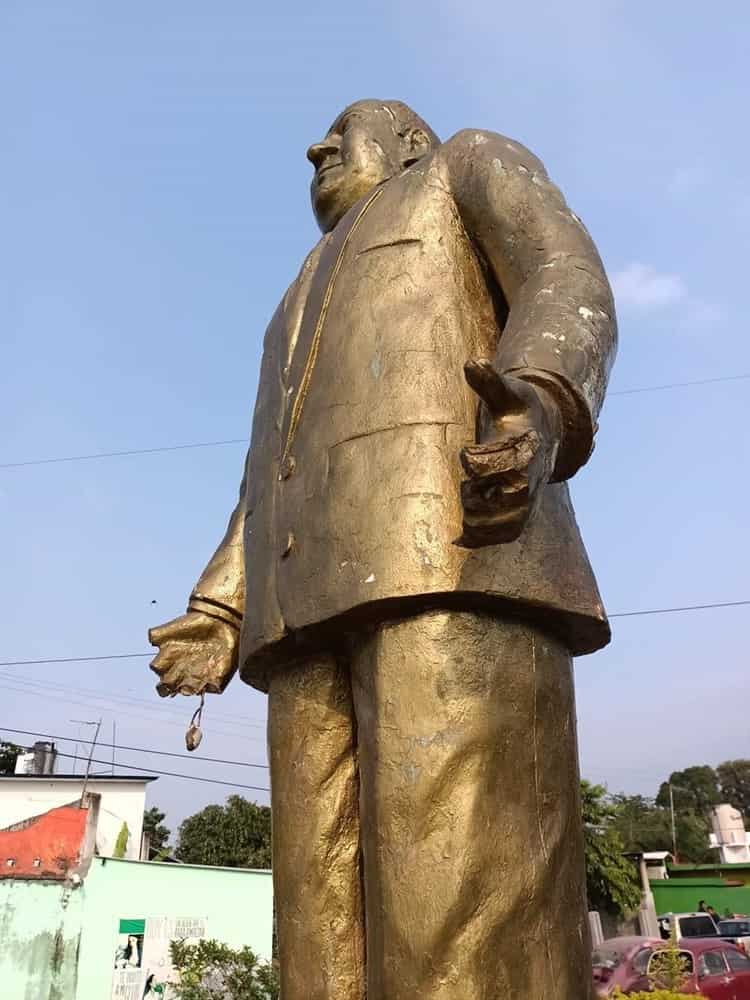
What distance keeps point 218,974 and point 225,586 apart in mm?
12480

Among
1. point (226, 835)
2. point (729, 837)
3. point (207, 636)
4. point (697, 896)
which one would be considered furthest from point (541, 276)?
point (729, 837)

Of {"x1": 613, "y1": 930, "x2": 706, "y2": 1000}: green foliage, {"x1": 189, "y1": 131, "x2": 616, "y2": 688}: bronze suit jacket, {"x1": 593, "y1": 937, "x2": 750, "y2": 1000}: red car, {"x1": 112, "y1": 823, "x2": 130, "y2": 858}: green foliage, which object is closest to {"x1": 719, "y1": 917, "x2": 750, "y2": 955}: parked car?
{"x1": 593, "y1": 937, "x2": 750, "y2": 1000}: red car

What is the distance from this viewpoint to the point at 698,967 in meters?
16.2

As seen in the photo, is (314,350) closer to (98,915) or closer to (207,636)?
(207,636)

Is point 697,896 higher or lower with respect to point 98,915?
higher

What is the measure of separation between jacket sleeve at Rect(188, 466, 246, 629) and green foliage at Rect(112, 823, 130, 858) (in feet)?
69.9

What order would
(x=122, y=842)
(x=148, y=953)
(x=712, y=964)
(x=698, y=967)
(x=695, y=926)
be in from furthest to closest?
(x=695, y=926) < (x=122, y=842) < (x=712, y=964) < (x=698, y=967) < (x=148, y=953)

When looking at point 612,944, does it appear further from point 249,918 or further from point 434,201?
point 434,201

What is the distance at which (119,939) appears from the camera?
13.8 meters

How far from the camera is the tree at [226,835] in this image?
3541 cm

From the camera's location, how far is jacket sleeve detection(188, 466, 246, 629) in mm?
2805

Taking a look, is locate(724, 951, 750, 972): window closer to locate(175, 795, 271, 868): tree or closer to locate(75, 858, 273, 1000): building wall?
locate(75, 858, 273, 1000): building wall

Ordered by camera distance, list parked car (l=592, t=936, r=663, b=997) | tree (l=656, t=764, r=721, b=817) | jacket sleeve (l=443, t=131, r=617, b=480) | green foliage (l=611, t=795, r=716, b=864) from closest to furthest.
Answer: jacket sleeve (l=443, t=131, r=617, b=480) → parked car (l=592, t=936, r=663, b=997) → green foliage (l=611, t=795, r=716, b=864) → tree (l=656, t=764, r=721, b=817)

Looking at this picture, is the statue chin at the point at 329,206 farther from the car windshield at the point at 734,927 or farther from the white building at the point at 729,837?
the white building at the point at 729,837
